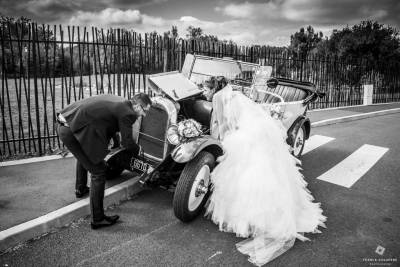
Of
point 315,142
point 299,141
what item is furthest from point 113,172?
point 315,142

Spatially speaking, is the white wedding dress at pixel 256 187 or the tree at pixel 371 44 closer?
Result: the white wedding dress at pixel 256 187

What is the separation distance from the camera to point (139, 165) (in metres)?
3.74

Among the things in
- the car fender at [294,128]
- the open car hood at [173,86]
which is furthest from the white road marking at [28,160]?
the car fender at [294,128]

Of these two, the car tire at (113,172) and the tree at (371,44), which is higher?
the tree at (371,44)

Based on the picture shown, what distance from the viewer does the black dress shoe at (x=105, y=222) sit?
3.28m

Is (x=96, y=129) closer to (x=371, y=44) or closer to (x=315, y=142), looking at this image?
(x=315, y=142)

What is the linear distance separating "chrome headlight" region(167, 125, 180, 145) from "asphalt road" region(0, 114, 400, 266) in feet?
3.29

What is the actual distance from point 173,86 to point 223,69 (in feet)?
4.64

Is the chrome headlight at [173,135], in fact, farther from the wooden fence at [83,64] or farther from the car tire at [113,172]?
the wooden fence at [83,64]

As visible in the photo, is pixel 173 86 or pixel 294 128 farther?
pixel 294 128

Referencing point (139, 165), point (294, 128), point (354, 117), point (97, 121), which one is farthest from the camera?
point (354, 117)

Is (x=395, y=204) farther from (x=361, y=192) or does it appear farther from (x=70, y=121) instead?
(x=70, y=121)

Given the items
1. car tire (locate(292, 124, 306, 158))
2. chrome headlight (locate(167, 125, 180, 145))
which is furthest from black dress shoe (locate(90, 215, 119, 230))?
car tire (locate(292, 124, 306, 158))

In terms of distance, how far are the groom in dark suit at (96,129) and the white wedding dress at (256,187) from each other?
123 centimetres
